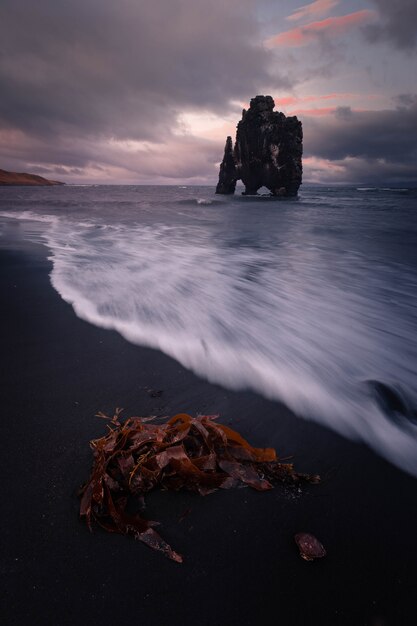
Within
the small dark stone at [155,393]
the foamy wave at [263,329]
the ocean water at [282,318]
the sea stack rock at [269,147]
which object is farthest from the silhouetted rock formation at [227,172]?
the small dark stone at [155,393]

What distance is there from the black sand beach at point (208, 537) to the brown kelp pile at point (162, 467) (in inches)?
2.3

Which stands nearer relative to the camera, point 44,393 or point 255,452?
point 255,452

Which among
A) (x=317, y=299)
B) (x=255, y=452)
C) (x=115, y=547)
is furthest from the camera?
(x=317, y=299)

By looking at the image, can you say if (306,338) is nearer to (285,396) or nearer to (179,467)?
(285,396)

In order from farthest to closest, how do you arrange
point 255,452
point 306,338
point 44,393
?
point 306,338 → point 44,393 → point 255,452

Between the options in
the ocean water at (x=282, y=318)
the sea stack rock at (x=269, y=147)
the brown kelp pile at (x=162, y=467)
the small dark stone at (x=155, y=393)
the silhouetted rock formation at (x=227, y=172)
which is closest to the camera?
the brown kelp pile at (x=162, y=467)

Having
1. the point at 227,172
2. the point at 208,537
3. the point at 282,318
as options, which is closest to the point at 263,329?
the point at 282,318

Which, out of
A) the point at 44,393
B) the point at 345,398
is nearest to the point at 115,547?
the point at 44,393

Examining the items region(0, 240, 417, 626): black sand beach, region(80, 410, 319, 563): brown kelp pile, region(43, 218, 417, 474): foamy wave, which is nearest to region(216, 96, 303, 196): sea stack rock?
region(43, 218, 417, 474): foamy wave

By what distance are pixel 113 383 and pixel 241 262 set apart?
6.34 metres

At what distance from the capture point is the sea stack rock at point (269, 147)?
1784 inches

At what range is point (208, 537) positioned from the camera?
4.54ft

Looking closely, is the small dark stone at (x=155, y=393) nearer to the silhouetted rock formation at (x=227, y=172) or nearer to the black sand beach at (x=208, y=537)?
the black sand beach at (x=208, y=537)

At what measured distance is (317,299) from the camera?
5230 mm
